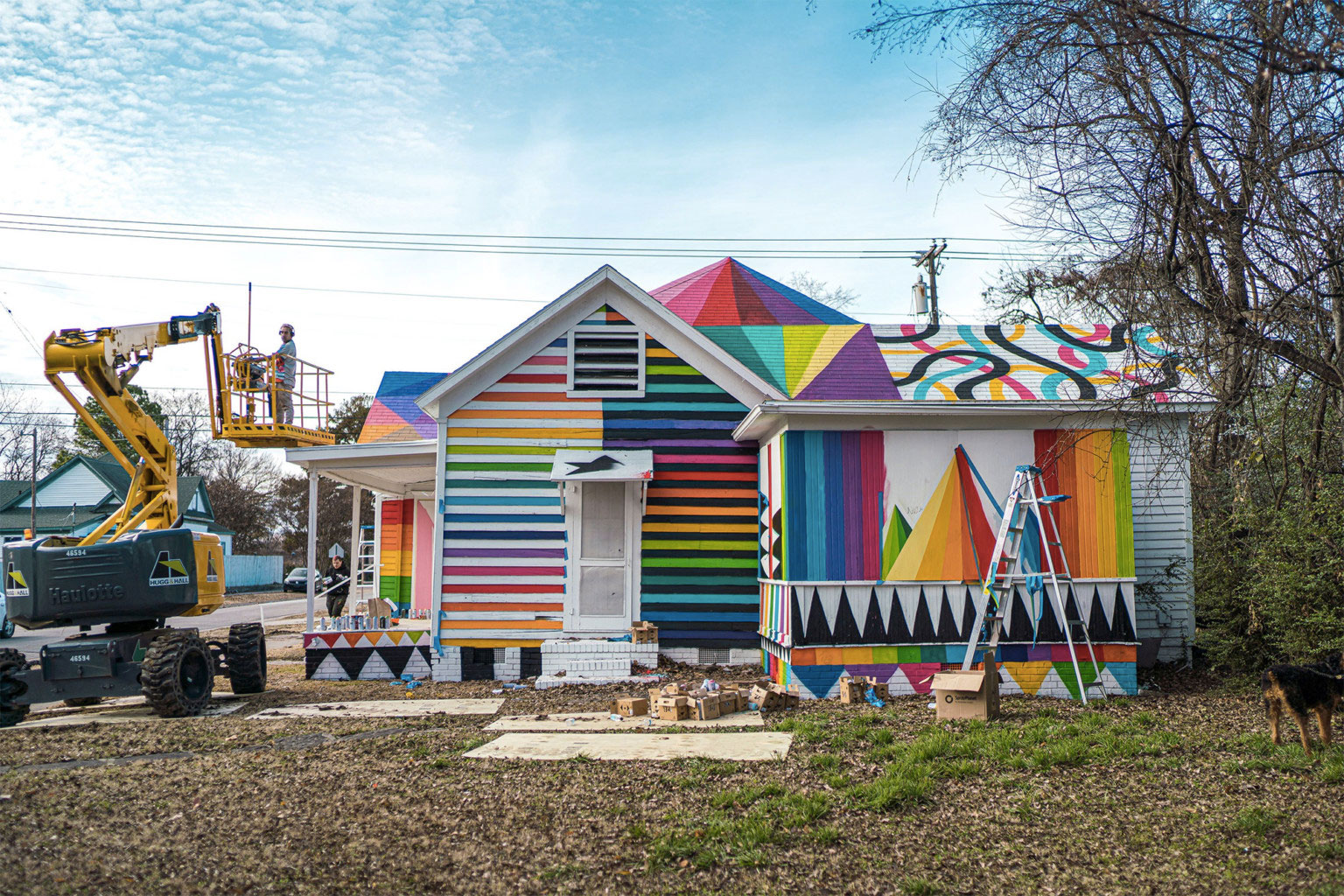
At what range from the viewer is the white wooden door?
40.7 feet

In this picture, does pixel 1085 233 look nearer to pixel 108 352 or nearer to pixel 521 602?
pixel 521 602

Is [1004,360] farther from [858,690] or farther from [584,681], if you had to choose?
[584,681]

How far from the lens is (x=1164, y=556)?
512 inches

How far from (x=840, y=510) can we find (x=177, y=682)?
282 inches

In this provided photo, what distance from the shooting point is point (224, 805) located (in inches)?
246

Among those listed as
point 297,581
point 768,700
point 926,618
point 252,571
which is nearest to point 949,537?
point 926,618

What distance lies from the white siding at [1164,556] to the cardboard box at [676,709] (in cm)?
683

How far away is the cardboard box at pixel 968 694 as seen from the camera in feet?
27.8

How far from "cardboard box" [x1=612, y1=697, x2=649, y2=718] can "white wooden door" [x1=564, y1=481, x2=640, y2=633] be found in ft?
9.48

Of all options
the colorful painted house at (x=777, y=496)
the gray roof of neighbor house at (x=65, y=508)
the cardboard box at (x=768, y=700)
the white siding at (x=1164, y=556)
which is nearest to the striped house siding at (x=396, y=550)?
→ the colorful painted house at (x=777, y=496)

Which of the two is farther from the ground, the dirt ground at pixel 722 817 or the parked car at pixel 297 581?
the dirt ground at pixel 722 817

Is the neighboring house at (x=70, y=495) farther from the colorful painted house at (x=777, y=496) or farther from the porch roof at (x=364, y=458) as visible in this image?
the colorful painted house at (x=777, y=496)

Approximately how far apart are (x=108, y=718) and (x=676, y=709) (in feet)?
20.5

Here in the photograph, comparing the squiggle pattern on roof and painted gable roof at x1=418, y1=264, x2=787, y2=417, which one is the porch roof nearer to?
painted gable roof at x1=418, y1=264, x2=787, y2=417
